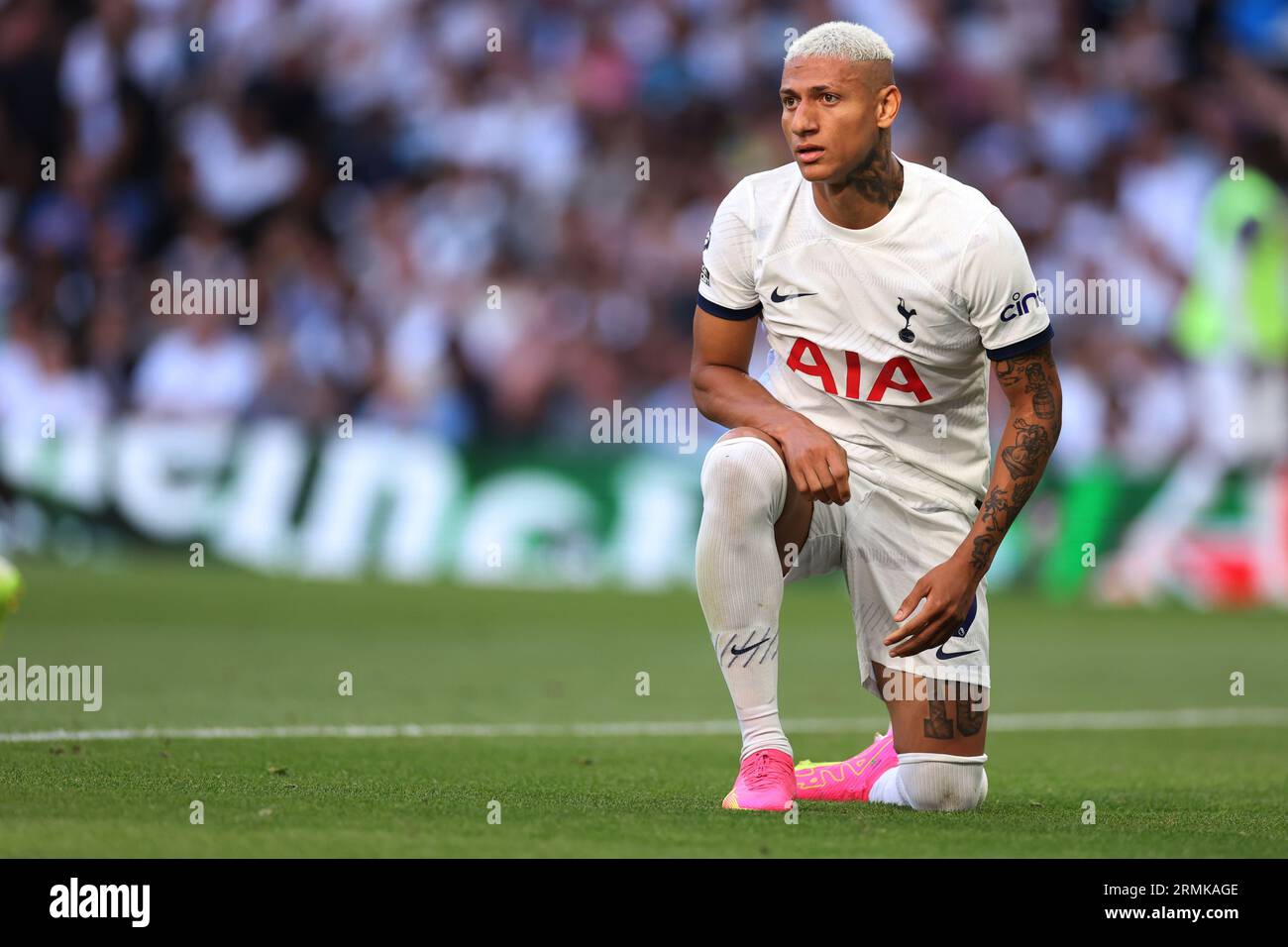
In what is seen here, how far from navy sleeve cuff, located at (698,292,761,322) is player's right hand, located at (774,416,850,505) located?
0.53 meters

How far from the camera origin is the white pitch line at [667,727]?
6.64 meters

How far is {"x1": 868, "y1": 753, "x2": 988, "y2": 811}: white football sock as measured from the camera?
5434 mm

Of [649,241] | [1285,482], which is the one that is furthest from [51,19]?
[1285,482]

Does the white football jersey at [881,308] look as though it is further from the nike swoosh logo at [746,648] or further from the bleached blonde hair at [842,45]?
the nike swoosh logo at [746,648]

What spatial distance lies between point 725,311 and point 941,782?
1.48 metres

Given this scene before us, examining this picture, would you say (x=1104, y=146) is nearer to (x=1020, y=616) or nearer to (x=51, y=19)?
(x=1020, y=616)

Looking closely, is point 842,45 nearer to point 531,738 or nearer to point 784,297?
point 784,297

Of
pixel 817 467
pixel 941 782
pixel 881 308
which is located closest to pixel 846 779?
pixel 941 782

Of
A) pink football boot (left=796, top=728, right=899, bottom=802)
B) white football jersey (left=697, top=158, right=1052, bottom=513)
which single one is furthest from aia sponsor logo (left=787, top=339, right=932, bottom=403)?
pink football boot (left=796, top=728, right=899, bottom=802)

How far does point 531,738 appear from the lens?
714 cm

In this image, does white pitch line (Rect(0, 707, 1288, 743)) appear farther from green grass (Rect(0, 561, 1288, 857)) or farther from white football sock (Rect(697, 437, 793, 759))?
white football sock (Rect(697, 437, 793, 759))

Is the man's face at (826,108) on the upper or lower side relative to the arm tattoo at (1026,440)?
upper

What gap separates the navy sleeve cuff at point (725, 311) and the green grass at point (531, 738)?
1.39 m

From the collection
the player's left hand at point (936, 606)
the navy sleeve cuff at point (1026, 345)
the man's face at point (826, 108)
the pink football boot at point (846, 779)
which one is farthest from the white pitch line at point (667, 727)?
the man's face at point (826, 108)
